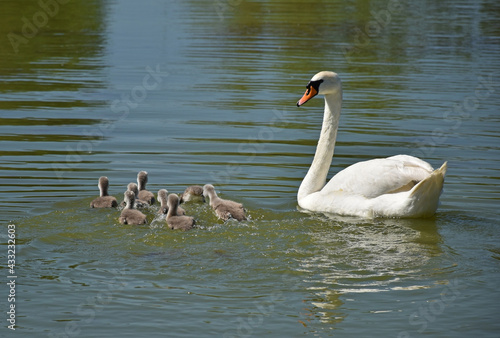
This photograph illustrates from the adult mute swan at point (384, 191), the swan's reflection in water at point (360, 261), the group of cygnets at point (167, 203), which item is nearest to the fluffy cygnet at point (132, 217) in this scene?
the group of cygnets at point (167, 203)

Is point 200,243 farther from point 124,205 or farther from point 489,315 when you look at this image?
point 489,315

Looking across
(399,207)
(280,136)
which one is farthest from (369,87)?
(399,207)

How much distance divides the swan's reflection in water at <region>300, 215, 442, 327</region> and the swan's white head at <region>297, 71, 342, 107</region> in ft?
5.36

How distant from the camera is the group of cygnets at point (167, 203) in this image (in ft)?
29.8

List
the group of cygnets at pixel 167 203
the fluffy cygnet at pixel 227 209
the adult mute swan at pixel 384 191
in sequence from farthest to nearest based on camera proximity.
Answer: the adult mute swan at pixel 384 191
the fluffy cygnet at pixel 227 209
the group of cygnets at pixel 167 203

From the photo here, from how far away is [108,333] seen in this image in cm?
677

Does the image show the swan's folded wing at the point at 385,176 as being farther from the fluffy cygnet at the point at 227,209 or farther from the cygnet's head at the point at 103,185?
the cygnet's head at the point at 103,185

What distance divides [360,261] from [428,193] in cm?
166

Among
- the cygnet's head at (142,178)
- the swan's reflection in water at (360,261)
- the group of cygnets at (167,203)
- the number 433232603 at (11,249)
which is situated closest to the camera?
the swan's reflection in water at (360,261)

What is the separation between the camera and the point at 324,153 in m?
10.9

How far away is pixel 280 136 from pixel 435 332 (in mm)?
7682

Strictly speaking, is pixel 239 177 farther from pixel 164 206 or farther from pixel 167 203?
pixel 167 203

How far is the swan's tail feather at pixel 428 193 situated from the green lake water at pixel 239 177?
0.20 meters

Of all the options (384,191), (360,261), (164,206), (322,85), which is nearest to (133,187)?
(164,206)
